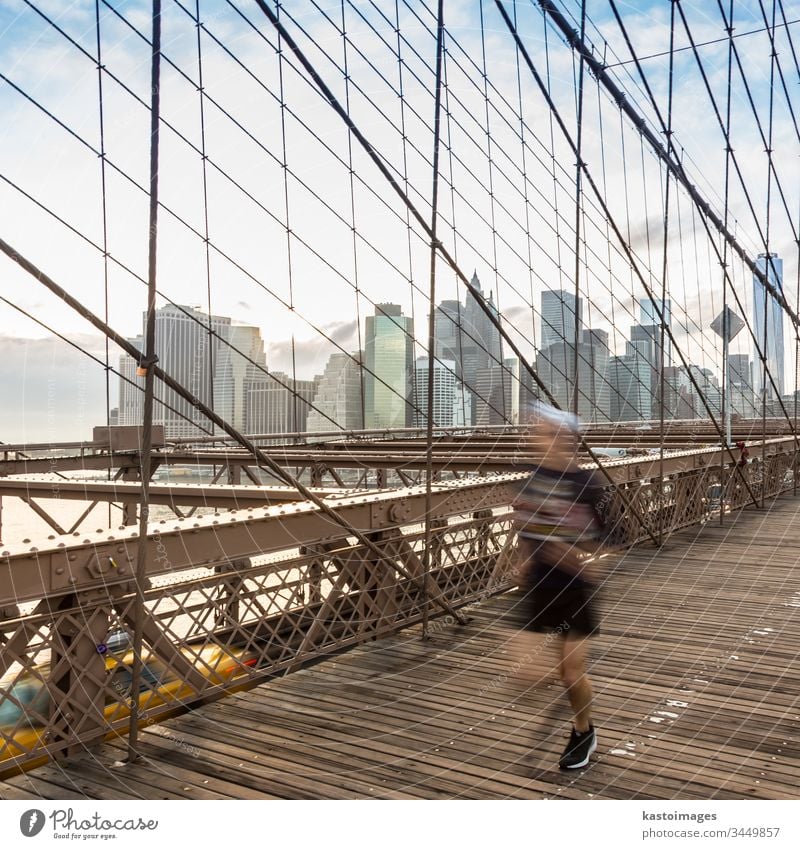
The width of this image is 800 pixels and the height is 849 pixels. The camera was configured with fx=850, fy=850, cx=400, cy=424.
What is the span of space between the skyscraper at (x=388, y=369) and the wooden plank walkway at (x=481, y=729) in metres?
8.73

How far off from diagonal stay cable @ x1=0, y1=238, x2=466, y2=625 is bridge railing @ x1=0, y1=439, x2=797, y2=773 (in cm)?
7

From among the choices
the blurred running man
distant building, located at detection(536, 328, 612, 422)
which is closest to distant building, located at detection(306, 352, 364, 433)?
distant building, located at detection(536, 328, 612, 422)

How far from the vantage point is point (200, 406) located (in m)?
3.60

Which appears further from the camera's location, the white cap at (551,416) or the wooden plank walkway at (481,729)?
the white cap at (551,416)

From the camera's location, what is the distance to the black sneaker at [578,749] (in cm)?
317

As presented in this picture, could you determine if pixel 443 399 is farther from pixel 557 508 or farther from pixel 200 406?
pixel 557 508

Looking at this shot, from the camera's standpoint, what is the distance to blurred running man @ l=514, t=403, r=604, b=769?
332 centimetres

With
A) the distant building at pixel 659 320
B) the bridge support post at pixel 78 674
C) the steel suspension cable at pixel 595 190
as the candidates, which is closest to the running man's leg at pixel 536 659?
the bridge support post at pixel 78 674

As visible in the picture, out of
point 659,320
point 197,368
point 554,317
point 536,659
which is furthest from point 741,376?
point 536,659

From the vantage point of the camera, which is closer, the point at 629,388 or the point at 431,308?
the point at 431,308

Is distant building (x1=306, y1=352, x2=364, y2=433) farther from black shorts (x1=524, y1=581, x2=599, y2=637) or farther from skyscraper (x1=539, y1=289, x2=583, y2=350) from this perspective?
black shorts (x1=524, y1=581, x2=599, y2=637)

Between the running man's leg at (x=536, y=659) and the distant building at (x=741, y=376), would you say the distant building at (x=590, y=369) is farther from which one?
the running man's leg at (x=536, y=659)

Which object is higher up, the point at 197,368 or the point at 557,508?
the point at 197,368

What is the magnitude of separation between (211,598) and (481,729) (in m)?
1.38
